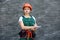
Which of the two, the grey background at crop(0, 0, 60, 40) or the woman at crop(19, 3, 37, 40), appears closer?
the woman at crop(19, 3, 37, 40)

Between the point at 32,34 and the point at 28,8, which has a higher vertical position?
the point at 28,8

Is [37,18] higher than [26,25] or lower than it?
higher

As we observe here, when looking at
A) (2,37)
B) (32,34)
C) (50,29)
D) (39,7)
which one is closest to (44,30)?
(50,29)

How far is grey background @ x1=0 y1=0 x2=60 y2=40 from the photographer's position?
7.76m

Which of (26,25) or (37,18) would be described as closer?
(26,25)

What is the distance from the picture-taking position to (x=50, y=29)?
780 cm

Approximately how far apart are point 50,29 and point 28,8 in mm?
2108

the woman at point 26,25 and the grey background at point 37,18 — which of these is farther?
the grey background at point 37,18

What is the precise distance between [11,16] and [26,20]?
211 centimetres

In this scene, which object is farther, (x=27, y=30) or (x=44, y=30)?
(x=44, y=30)

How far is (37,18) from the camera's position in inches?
308

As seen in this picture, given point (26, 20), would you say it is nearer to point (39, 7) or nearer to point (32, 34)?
point (32, 34)

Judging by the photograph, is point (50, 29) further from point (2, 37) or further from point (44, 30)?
point (2, 37)

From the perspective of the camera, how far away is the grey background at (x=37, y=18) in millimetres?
7758
